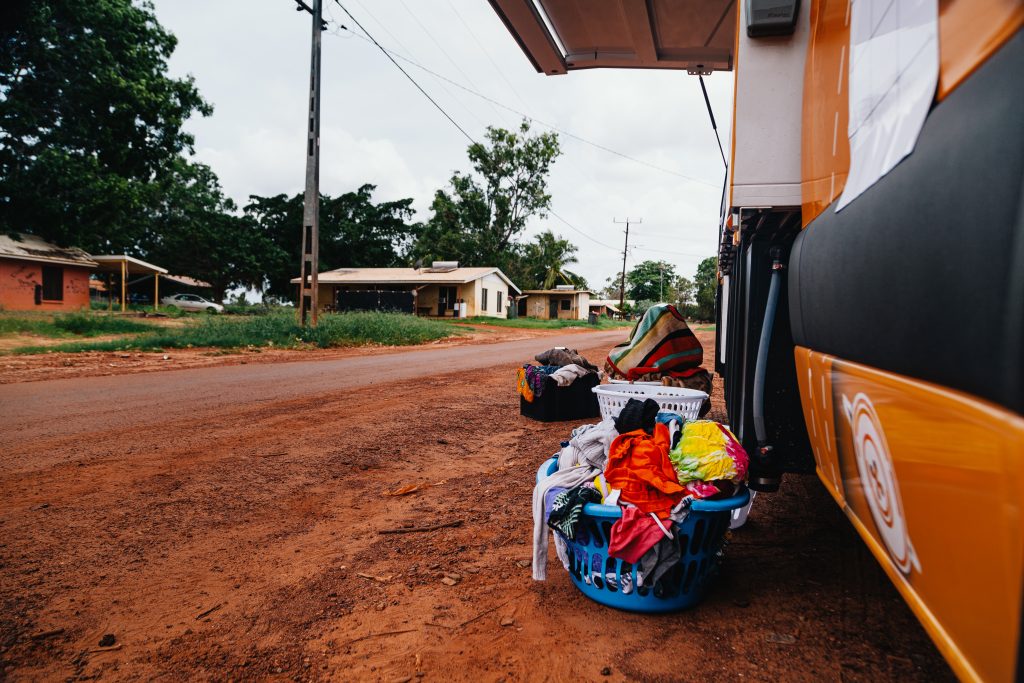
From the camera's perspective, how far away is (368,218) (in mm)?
53094

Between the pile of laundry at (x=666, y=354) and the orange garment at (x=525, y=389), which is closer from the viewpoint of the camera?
the pile of laundry at (x=666, y=354)

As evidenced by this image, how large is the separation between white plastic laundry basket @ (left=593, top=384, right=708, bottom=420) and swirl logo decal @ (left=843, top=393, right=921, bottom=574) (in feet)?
8.48

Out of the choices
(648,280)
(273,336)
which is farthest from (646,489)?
(648,280)

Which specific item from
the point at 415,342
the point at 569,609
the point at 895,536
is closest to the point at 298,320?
the point at 415,342

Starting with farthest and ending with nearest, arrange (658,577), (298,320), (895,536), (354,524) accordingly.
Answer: (298,320)
(354,524)
(658,577)
(895,536)

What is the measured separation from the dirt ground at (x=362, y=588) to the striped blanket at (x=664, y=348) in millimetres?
1909

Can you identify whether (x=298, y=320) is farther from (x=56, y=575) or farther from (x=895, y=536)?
(x=895, y=536)

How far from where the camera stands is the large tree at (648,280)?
9669cm

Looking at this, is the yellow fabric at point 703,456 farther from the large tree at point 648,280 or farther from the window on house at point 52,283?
the large tree at point 648,280

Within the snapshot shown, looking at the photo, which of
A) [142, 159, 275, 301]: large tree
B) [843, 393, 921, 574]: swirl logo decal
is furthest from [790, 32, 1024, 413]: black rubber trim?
[142, 159, 275, 301]: large tree

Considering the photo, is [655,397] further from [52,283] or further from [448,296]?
[448,296]

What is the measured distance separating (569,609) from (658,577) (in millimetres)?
404

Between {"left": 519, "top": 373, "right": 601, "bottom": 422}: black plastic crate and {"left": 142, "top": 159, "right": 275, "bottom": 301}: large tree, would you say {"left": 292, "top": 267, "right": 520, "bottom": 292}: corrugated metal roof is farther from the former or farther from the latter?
{"left": 519, "top": 373, "right": 601, "bottom": 422}: black plastic crate

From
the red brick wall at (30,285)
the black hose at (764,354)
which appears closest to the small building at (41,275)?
the red brick wall at (30,285)
